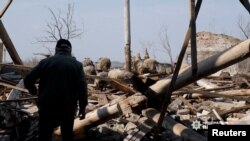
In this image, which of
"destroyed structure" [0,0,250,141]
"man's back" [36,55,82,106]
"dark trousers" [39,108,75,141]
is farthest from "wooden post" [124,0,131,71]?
"man's back" [36,55,82,106]

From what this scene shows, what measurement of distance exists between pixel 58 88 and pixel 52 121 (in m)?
0.55

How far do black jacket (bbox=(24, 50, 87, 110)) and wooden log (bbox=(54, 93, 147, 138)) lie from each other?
0.84m

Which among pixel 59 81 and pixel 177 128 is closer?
pixel 59 81

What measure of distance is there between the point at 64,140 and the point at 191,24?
8.75ft

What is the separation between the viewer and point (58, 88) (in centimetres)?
626

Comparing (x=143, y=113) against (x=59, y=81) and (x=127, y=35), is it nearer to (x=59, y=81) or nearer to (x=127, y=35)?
(x=59, y=81)

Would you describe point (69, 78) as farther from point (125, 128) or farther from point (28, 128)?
point (125, 128)

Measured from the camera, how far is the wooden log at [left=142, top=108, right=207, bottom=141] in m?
6.26

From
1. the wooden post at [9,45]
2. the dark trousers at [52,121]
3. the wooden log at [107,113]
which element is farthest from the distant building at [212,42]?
the dark trousers at [52,121]

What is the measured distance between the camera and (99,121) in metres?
7.40

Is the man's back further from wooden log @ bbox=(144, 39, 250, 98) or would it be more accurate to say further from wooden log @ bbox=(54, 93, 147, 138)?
wooden log @ bbox=(144, 39, 250, 98)

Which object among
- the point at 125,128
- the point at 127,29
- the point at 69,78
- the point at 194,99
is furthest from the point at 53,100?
the point at 127,29

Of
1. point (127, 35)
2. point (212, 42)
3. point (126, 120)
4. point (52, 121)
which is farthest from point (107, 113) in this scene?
point (212, 42)

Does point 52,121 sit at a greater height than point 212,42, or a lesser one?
greater
